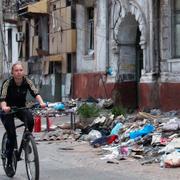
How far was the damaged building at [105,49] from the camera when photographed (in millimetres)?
19109

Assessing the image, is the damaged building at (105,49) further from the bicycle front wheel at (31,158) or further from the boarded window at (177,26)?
the bicycle front wheel at (31,158)

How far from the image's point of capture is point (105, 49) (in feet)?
76.6

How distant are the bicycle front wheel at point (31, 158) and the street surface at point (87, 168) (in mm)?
740

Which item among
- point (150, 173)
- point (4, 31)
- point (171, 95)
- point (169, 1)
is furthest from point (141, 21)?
point (4, 31)

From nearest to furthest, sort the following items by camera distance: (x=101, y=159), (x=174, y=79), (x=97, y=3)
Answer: (x=101, y=159), (x=174, y=79), (x=97, y=3)

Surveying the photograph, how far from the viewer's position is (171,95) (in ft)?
60.7

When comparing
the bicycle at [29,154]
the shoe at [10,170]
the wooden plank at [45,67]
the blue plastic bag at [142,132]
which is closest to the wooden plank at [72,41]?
the wooden plank at [45,67]

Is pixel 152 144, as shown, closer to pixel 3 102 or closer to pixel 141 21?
pixel 3 102

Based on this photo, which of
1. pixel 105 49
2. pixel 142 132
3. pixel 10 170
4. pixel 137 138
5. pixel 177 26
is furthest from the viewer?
pixel 105 49

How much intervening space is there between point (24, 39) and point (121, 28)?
12.0 metres

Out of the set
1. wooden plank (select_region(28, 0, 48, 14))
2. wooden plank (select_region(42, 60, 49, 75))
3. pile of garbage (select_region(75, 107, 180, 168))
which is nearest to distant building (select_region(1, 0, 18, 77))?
wooden plank (select_region(28, 0, 48, 14))

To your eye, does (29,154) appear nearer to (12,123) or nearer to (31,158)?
(31,158)

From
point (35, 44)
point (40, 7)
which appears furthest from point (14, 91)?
point (35, 44)

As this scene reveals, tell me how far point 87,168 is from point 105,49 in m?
13.3
